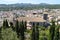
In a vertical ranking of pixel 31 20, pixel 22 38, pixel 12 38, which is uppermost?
pixel 12 38

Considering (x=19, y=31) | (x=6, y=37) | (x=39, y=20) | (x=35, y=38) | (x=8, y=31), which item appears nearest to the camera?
(x=6, y=37)

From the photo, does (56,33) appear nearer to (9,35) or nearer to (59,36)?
(59,36)

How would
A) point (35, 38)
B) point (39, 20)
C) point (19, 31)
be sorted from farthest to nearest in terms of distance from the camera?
point (39, 20), point (19, 31), point (35, 38)

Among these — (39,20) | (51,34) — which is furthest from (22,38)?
(39,20)

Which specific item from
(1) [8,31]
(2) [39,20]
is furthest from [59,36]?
(2) [39,20]

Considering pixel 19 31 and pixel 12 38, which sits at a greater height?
pixel 12 38

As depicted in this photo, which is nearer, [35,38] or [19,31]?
[35,38]

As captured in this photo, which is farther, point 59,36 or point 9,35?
point 59,36

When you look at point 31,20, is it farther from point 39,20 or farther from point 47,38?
point 47,38

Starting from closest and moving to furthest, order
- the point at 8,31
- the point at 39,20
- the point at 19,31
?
1. the point at 8,31
2. the point at 19,31
3. the point at 39,20
